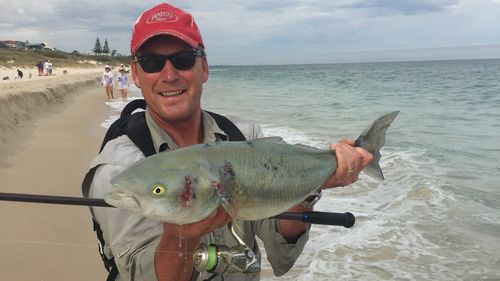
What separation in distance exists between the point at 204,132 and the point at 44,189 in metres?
5.97

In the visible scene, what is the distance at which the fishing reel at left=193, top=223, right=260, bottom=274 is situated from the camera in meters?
2.32

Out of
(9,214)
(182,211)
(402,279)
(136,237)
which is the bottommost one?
(402,279)

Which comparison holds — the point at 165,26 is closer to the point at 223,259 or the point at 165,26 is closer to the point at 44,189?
the point at 223,259

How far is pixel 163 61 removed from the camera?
285 cm

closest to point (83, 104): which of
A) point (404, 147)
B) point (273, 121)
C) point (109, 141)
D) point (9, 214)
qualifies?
point (273, 121)

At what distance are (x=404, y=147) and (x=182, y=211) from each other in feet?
40.0

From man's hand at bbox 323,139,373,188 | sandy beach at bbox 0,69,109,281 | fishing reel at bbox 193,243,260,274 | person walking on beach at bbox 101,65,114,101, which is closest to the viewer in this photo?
fishing reel at bbox 193,243,260,274

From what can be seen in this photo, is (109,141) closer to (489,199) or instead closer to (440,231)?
(440,231)

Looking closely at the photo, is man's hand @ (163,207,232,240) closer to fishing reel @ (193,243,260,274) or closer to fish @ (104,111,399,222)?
fish @ (104,111,399,222)

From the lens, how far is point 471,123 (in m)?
17.7

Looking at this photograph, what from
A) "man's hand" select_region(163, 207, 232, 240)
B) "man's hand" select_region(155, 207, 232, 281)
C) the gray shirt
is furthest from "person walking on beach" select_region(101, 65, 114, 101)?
"man's hand" select_region(163, 207, 232, 240)

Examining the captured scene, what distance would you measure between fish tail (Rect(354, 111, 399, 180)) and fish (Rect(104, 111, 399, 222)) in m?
0.38

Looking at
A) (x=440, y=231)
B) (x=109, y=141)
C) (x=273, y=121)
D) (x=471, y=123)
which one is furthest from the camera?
(x=273, y=121)

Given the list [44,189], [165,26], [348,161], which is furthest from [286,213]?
[44,189]
